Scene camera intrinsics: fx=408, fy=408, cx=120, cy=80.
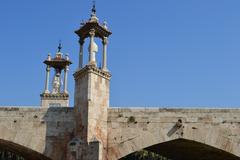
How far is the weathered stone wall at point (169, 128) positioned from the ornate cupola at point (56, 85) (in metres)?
11.6

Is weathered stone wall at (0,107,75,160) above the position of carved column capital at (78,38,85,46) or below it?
below

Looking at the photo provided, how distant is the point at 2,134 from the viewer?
609 inches

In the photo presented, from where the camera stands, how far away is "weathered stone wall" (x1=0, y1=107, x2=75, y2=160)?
1538 centimetres

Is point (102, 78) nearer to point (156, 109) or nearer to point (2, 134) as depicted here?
point (156, 109)

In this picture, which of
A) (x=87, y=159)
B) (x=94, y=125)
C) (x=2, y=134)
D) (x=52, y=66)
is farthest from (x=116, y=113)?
(x=52, y=66)

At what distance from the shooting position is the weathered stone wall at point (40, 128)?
50.4ft

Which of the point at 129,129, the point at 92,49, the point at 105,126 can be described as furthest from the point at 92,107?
the point at 92,49

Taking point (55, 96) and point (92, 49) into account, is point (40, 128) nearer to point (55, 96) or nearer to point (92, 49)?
point (92, 49)

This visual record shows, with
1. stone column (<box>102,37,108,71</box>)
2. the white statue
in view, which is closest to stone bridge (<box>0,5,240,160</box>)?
stone column (<box>102,37,108,71</box>)

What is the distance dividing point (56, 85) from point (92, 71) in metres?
12.4

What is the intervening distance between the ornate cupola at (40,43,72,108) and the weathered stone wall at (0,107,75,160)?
1049 centimetres

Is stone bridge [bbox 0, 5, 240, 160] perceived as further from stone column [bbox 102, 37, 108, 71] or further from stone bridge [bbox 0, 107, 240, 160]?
stone column [bbox 102, 37, 108, 71]

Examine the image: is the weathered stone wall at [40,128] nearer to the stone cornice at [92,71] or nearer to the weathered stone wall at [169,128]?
the stone cornice at [92,71]

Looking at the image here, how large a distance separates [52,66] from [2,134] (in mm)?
12111
